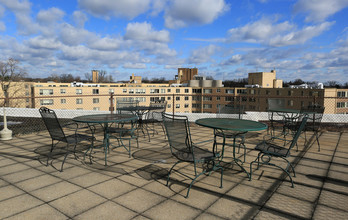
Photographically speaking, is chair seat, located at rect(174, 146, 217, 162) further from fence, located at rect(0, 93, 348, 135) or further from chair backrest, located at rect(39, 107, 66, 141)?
chair backrest, located at rect(39, 107, 66, 141)

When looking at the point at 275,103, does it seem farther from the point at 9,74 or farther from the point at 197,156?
the point at 9,74

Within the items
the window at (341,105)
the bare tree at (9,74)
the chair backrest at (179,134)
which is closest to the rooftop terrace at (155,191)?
the chair backrest at (179,134)

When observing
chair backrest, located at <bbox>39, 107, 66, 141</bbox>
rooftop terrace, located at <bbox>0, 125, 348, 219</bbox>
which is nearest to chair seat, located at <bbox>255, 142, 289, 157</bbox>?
rooftop terrace, located at <bbox>0, 125, 348, 219</bbox>

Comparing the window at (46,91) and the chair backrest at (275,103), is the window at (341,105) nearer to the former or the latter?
the chair backrest at (275,103)

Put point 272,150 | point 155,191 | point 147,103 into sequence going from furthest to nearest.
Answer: point 147,103 < point 272,150 < point 155,191

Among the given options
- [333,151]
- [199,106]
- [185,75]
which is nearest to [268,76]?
[199,106]

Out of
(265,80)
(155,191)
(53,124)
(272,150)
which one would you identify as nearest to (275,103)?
(272,150)

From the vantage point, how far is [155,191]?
279 cm

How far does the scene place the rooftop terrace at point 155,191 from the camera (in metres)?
2.32

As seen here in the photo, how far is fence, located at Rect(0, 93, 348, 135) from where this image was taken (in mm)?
7387

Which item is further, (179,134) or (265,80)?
(265,80)

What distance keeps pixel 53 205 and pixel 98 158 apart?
1.67 m

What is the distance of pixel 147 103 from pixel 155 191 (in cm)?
3849

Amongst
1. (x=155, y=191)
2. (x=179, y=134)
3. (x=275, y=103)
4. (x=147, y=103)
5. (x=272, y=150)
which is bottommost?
(x=147, y=103)
